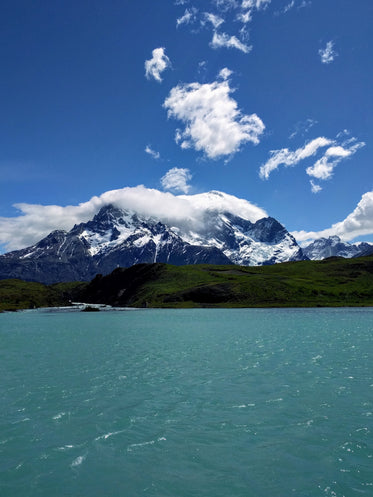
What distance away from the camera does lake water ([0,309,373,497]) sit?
1681 cm

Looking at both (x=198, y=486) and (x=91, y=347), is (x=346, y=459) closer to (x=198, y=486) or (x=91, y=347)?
(x=198, y=486)

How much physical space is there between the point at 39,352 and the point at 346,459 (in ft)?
163

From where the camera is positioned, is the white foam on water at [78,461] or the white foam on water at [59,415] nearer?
the white foam on water at [78,461]

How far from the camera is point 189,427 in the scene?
77.6 feet

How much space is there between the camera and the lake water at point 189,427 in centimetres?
1681

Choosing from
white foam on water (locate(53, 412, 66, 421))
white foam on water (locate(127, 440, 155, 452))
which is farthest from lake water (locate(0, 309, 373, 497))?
white foam on water (locate(53, 412, 66, 421))

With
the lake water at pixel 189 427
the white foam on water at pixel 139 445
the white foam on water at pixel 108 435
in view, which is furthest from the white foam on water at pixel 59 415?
the white foam on water at pixel 139 445

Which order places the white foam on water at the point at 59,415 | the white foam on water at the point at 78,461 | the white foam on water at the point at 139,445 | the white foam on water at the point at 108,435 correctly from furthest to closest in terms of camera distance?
1. the white foam on water at the point at 59,415
2. the white foam on water at the point at 108,435
3. the white foam on water at the point at 139,445
4. the white foam on water at the point at 78,461

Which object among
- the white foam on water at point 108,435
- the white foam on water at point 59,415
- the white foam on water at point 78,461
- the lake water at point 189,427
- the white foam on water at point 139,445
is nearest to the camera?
the lake water at point 189,427

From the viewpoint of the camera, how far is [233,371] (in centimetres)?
3975

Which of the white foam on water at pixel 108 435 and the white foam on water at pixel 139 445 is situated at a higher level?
the white foam on water at pixel 139 445

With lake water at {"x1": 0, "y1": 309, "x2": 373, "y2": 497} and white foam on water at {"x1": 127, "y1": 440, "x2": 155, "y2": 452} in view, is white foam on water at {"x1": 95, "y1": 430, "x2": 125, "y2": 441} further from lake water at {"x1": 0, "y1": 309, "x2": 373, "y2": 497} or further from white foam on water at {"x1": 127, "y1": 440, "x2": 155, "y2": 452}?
white foam on water at {"x1": 127, "y1": 440, "x2": 155, "y2": 452}

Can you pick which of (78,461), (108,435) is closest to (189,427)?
(108,435)

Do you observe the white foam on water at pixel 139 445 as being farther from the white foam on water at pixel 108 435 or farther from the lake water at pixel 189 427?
the white foam on water at pixel 108 435
